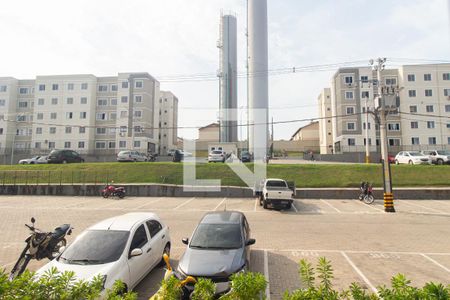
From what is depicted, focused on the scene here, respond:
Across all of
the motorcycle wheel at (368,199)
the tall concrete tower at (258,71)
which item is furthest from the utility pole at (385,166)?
the tall concrete tower at (258,71)

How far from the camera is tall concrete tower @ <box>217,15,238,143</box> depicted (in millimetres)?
60750

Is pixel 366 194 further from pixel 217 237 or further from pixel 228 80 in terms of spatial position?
pixel 228 80

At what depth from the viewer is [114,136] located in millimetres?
55906

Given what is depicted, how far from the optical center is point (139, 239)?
640cm

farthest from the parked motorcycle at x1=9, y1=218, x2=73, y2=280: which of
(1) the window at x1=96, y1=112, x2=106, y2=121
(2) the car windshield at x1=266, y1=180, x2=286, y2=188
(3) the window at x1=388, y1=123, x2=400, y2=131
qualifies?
(3) the window at x1=388, y1=123, x2=400, y2=131

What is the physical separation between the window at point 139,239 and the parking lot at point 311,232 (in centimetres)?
108

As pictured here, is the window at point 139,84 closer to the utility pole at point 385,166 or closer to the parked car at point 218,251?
the utility pole at point 385,166

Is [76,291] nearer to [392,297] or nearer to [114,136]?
[392,297]

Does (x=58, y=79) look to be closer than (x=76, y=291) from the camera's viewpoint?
No

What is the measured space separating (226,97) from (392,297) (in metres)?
60.0

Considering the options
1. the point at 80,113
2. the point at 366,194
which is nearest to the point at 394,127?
the point at 366,194

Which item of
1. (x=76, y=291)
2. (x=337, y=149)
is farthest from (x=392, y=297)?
(x=337, y=149)

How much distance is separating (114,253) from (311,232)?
893 cm

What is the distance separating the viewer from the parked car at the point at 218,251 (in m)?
5.50
